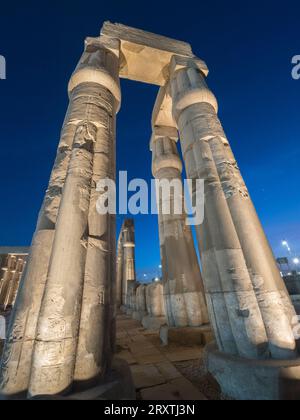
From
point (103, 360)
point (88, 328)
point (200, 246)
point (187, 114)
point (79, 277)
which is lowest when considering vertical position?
point (103, 360)

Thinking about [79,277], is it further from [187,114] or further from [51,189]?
[187,114]

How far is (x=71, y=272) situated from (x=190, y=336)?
11.3 feet

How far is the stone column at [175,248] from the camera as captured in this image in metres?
4.80

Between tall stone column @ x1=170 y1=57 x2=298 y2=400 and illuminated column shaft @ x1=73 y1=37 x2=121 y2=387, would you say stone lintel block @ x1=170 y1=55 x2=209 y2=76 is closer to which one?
tall stone column @ x1=170 y1=57 x2=298 y2=400

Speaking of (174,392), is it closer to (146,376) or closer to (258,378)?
(146,376)

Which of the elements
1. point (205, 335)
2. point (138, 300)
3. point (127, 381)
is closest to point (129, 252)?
point (138, 300)

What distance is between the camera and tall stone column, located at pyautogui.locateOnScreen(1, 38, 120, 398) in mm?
1783

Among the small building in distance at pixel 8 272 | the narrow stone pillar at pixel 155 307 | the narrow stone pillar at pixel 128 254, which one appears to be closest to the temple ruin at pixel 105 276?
the narrow stone pillar at pixel 155 307

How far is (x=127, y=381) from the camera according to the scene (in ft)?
6.59

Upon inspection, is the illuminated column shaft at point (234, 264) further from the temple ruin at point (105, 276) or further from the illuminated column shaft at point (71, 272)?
the illuminated column shaft at point (71, 272)

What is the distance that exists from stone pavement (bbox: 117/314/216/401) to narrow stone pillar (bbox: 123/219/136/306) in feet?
33.2

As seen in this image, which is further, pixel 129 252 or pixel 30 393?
pixel 129 252

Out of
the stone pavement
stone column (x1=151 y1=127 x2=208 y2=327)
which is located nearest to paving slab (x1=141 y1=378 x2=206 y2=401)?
the stone pavement

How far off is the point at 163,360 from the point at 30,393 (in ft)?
8.04
